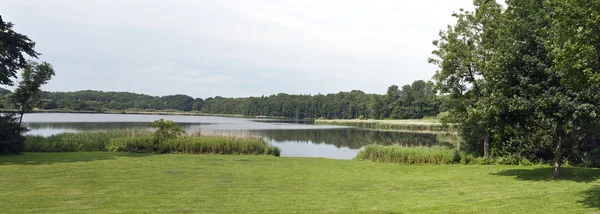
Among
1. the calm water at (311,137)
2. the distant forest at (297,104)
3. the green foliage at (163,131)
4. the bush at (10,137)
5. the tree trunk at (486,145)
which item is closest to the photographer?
the bush at (10,137)

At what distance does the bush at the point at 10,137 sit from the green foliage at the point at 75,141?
Result: 3.86 feet

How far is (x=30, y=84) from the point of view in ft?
62.6

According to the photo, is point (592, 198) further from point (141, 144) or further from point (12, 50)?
point (12, 50)

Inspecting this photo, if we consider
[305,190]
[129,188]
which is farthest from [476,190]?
[129,188]

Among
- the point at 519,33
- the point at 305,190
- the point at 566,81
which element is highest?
the point at 519,33

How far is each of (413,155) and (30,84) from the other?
63.9ft

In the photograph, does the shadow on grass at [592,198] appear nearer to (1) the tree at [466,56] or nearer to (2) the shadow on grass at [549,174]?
(2) the shadow on grass at [549,174]

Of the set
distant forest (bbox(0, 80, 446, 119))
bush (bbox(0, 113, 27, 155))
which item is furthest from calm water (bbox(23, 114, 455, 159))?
distant forest (bbox(0, 80, 446, 119))

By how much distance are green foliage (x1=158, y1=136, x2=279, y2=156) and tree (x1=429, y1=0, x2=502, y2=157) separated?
10.1m

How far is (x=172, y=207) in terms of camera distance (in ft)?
25.5

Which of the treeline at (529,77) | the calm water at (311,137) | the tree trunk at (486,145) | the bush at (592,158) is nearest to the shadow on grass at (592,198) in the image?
the treeline at (529,77)

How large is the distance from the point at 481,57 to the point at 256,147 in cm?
1234

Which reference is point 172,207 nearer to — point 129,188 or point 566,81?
point 129,188

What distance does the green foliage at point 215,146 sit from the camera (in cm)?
1961
